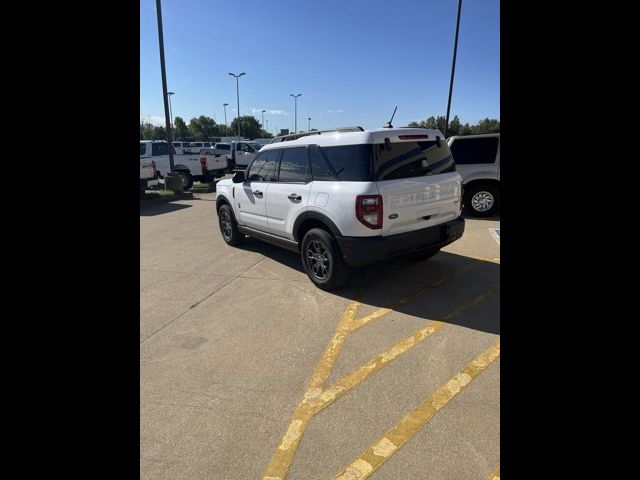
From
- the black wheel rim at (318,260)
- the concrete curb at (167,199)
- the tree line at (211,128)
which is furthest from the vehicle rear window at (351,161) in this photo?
the tree line at (211,128)

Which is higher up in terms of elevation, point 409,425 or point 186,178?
point 186,178

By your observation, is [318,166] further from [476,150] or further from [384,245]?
[476,150]

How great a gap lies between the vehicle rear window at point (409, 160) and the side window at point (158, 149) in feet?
46.5

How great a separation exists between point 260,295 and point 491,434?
121 inches

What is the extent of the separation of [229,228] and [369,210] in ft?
12.1

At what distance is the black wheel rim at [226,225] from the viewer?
7046 millimetres

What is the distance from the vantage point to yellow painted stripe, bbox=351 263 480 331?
13.0ft

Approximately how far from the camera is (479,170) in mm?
8930

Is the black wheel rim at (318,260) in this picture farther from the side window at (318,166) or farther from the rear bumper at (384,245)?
the side window at (318,166)

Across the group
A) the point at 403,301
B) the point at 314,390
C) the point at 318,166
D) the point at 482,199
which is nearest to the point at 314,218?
the point at 318,166

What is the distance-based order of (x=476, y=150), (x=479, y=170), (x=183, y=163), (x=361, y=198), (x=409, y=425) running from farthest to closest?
(x=183, y=163) → (x=476, y=150) → (x=479, y=170) → (x=361, y=198) → (x=409, y=425)
